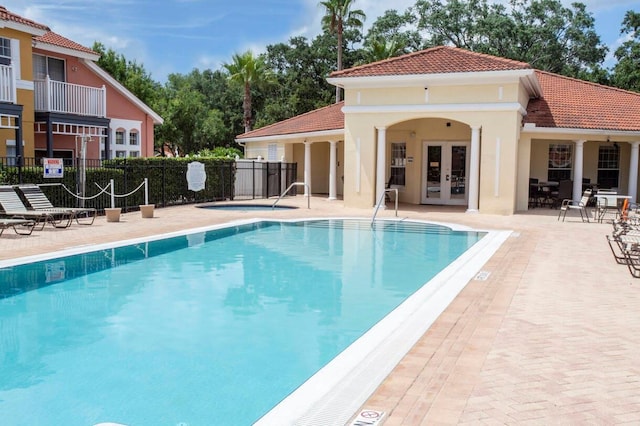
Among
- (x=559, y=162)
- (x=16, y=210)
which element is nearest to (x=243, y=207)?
A: (x=16, y=210)

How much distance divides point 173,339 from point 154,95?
44.2m

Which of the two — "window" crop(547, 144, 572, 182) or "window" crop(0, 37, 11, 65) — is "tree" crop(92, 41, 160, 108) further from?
"window" crop(547, 144, 572, 182)

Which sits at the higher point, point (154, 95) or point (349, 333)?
point (154, 95)

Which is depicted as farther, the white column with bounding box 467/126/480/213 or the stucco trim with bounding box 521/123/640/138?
the stucco trim with bounding box 521/123/640/138

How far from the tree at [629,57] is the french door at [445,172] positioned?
21.2m

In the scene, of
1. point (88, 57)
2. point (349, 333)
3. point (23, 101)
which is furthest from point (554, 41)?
point (349, 333)

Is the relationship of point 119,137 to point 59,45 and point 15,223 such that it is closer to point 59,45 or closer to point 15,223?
point 59,45

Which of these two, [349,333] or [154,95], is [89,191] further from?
[154,95]

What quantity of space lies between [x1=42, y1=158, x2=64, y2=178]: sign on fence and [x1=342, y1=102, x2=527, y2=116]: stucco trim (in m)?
10.4

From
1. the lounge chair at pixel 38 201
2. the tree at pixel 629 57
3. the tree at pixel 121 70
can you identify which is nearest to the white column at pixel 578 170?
the lounge chair at pixel 38 201

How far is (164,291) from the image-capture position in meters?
9.95

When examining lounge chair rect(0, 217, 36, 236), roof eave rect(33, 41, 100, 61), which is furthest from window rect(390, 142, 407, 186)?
lounge chair rect(0, 217, 36, 236)

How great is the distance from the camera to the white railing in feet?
66.7

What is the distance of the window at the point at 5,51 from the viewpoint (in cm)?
2103
